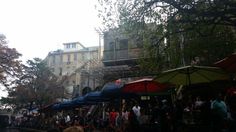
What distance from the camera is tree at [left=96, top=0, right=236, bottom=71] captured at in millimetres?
13570

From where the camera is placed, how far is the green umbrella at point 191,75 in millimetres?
11789

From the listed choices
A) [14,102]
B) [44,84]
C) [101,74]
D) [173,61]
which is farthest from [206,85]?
[14,102]

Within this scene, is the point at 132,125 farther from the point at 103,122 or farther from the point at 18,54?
the point at 18,54

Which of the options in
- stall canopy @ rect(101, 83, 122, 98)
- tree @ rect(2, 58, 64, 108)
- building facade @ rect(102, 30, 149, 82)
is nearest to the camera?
stall canopy @ rect(101, 83, 122, 98)

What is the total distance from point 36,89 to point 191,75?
50.1 m

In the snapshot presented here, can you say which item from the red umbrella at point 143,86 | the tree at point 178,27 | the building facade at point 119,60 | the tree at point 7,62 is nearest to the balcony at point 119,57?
the building facade at point 119,60

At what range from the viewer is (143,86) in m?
14.9

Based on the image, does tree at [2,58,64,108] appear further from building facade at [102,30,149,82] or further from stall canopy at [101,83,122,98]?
stall canopy at [101,83,122,98]

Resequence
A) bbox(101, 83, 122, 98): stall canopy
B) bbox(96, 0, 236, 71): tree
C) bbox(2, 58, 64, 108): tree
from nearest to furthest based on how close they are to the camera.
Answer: bbox(96, 0, 236, 71): tree → bbox(101, 83, 122, 98): stall canopy → bbox(2, 58, 64, 108): tree

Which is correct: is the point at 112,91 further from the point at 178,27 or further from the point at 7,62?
the point at 7,62

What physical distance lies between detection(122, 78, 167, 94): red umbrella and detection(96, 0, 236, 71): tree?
218 centimetres

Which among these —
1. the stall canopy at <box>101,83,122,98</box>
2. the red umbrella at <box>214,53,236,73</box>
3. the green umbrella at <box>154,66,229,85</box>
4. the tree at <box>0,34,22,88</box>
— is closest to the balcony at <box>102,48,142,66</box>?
the tree at <box>0,34,22,88</box>

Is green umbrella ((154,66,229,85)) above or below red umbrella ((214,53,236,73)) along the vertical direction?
below

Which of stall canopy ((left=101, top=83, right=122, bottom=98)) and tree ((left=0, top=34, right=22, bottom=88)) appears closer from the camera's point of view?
stall canopy ((left=101, top=83, right=122, bottom=98))
